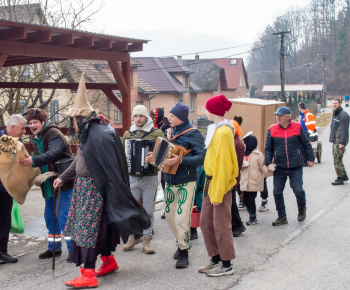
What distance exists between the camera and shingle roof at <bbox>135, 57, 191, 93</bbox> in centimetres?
4947

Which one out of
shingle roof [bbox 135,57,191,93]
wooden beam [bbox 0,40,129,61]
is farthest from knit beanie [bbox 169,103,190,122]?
shingle roof [bbox 135,57,191,93]

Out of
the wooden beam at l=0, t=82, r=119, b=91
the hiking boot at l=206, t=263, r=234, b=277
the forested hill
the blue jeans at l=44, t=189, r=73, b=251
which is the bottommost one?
the hiking boot at l=206, t=263, r=234, b=277

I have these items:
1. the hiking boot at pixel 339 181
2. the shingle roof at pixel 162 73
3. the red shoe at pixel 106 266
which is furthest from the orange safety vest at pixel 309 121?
the shingle roof at pixel 162 73

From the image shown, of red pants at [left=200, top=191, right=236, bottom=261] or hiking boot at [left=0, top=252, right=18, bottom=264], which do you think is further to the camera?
hiking boot at [left=0, top=252, right=18, bottom=264]

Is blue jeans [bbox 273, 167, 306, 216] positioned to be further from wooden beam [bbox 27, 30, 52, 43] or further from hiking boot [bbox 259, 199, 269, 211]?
wooden beam [bbox 27, 30, 52, 43]

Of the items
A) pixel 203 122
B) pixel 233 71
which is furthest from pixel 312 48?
pixel 203 122

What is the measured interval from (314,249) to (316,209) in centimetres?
258

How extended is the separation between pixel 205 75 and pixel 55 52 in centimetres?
5615

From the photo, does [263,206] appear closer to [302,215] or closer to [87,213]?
[302,215]

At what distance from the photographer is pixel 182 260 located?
6246 mm

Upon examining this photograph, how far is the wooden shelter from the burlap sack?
1.96 meters

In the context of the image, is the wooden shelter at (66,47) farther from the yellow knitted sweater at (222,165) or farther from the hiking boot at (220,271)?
the hiking boot at (220,271)

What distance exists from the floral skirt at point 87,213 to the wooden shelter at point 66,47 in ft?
10.1

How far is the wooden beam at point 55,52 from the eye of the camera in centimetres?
818
